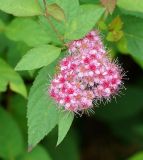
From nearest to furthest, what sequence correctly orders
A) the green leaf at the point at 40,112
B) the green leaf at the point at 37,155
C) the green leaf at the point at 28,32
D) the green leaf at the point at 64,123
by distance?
the green leaf at the point at 64,123, the green leaf at the point at 40,112, the green leaf at the point at 28,32, the green leaf at the point at 37,155

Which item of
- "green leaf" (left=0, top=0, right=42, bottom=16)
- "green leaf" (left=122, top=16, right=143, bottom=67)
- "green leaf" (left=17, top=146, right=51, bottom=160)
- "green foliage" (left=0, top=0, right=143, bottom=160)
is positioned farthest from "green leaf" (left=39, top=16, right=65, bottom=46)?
"green leaf" (left=17, top=146, right=51, bottom=160)

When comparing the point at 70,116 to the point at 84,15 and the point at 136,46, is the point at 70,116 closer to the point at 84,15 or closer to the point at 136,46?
the point at 84,15

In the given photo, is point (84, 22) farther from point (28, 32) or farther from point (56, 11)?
point (28, 32)

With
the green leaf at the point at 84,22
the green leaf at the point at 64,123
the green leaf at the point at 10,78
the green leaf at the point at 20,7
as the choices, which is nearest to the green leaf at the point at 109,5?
the green leaf at the point at 84,22

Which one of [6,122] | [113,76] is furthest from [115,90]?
[6,122]

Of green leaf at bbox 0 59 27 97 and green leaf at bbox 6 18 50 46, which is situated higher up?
green leaf at bbox 6 18 50 46

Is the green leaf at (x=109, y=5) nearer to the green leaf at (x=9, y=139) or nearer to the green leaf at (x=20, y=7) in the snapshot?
the green leaf at (x=20, y=7)

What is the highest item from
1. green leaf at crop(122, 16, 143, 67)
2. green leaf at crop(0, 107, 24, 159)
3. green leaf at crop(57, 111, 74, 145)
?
A: green leaf at crop(122, 16, 143, 67)

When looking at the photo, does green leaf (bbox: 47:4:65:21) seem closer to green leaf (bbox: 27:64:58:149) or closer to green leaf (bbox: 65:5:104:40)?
green leaf (bbox: 65:5:104:40)
